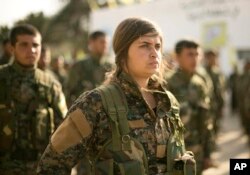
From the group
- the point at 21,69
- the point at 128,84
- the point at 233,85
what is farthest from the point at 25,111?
the point at 233,85

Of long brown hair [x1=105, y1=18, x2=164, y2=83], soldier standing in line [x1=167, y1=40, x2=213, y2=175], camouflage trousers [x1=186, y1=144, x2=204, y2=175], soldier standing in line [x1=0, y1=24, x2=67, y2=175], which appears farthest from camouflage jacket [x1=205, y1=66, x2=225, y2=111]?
long brown hair [x1=105, y1=18, x2=164, y2=83]

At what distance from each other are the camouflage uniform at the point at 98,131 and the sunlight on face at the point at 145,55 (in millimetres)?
88

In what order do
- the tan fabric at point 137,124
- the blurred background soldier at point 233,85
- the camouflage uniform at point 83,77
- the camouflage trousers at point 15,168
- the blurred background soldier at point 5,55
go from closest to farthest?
1. the tan fabric at point 137,124
2. the camouflage trousers at point 15,168
3. the blurred background soldier at point 5,55
4. the camouflage uniform at point 83,77
5. the blurred background soldier at point 233,85

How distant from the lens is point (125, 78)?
8.61ft

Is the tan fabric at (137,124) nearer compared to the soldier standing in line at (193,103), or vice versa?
the tan fabric at (137,124)

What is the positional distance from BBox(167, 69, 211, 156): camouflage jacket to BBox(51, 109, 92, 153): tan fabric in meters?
2.80

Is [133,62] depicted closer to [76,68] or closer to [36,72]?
[36,72]

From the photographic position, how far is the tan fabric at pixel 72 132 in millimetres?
2418

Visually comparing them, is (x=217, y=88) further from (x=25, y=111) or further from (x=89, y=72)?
(x=25, y=111)

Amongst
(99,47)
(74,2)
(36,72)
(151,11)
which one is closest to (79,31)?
(74,2)

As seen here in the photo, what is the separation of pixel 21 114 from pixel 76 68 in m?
3.01

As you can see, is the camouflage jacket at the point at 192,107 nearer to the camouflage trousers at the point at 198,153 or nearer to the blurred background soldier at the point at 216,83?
the camouflage trousers at the point at 198,153

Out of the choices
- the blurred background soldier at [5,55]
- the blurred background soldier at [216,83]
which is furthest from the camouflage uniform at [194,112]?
the blurred background soldier at [216,83]

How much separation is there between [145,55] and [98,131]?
0.47 m
